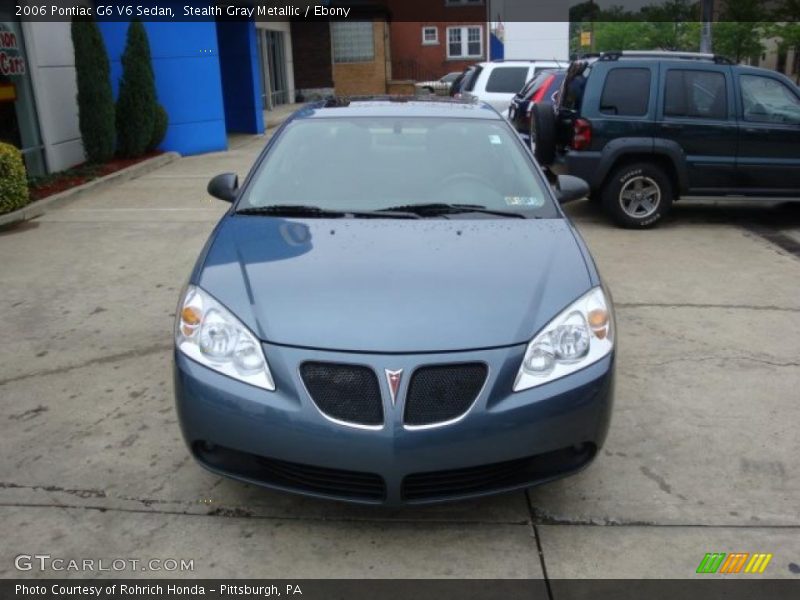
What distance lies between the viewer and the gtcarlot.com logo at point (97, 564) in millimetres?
2926

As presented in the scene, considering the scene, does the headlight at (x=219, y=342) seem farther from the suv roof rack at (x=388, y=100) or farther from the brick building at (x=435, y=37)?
the brick building at (x=435, y=37)

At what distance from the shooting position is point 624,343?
522 cm

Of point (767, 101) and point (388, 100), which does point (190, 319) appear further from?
point (767, 101)

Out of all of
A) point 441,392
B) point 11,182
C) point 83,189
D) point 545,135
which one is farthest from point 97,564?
point 83,189

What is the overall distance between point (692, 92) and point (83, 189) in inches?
320

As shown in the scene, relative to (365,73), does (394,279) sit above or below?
above

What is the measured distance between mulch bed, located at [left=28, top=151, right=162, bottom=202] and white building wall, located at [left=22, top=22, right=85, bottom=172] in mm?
323

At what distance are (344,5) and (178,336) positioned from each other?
3576 centimetres

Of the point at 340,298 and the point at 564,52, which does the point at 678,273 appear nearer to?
the point at 340,298

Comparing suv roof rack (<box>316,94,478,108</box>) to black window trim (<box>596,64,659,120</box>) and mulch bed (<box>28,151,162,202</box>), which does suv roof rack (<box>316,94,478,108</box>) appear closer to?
black window trim (<box>596,64,659,120</box>)

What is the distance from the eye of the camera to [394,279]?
321 cm

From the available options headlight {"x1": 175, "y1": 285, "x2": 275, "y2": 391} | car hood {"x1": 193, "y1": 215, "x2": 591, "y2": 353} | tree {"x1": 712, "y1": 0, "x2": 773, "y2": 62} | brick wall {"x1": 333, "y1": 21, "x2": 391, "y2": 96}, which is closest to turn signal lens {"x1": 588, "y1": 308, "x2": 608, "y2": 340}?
car hood {"x1": 193, "y1": 215, "x2": 591, "y2": 353}

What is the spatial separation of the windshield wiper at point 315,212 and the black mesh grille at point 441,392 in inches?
48.6

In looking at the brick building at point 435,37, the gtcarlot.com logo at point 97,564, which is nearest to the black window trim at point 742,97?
the gtcarlot.com logo at point 97,564
